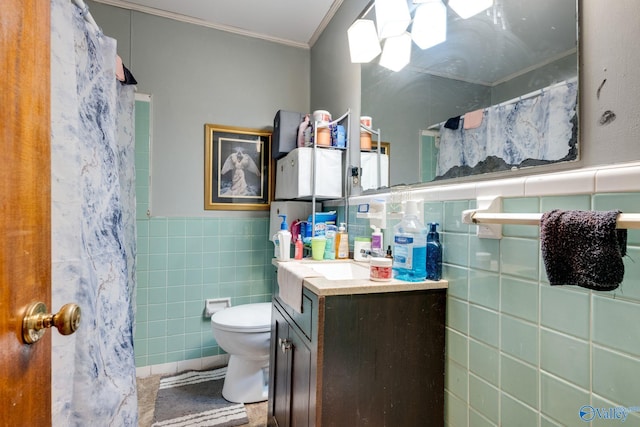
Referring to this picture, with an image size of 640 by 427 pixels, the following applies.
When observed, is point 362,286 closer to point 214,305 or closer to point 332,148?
point 332,148

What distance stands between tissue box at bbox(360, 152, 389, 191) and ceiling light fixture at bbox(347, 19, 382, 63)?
18.3 inches

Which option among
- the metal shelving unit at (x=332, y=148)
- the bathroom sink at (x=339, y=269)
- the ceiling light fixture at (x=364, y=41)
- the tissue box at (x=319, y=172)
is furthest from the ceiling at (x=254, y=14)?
the bathroom sink at (x=339, y=269)

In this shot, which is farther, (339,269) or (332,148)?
(332,148)

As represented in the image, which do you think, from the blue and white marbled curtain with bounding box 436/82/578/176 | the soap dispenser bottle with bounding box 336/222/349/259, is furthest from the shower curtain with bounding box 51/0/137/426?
the blue and white marbled curtain with bounding box 436/82/578/176

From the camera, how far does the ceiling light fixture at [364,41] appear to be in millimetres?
1471

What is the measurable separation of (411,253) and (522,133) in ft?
1.50

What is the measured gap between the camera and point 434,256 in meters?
1.02

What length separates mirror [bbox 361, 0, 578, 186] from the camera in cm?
73

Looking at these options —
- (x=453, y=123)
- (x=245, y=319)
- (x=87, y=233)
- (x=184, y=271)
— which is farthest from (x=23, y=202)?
(x=184, y=271)

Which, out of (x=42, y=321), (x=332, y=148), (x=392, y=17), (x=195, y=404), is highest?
(x=392, y=17)

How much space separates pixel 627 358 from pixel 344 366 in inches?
24.3

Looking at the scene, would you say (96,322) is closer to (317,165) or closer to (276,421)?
(276,421)

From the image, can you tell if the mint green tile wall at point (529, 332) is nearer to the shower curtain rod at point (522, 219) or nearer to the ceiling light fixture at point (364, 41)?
the shower curtain rod at point (522, 219)

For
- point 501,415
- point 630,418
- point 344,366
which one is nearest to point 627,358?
point 630,418
